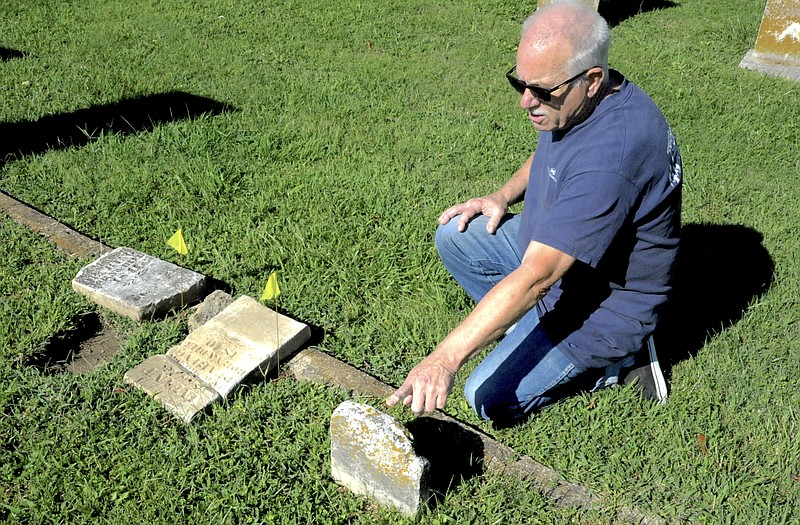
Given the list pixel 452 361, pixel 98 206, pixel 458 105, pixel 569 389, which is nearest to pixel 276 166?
pixel 98 206

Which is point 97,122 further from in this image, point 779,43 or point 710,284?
point 779,43

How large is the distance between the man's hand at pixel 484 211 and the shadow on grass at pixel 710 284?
96 centimetres

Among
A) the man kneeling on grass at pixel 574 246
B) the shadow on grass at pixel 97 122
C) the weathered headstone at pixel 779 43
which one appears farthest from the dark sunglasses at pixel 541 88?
the weathered headstone at pixel 779 43

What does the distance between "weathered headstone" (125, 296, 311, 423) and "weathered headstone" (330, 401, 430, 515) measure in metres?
0.71

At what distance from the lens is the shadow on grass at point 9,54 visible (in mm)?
6297

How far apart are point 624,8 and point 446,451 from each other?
281 inches

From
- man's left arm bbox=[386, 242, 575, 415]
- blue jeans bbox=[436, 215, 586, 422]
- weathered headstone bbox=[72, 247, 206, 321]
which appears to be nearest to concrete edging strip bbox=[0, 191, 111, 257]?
→ weathered headstone bbox=[72, 247, 206, 321]

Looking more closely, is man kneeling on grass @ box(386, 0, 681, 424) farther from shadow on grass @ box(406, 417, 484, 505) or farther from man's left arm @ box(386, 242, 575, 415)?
shadow on grass @ box(406, 417, 484, 505)

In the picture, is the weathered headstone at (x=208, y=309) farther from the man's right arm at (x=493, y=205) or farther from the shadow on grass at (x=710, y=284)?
the shadow on grass at (x=710, y=284)

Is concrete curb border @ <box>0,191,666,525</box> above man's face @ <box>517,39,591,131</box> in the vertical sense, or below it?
below

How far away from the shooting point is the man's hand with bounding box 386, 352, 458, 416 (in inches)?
83.7

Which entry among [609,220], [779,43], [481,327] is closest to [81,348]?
[481,327]

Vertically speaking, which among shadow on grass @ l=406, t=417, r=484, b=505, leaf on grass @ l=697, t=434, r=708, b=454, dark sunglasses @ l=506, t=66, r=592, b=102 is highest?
dark sunglasses @ l=506, t=66, r=592, b=102

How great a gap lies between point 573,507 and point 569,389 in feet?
1.98
